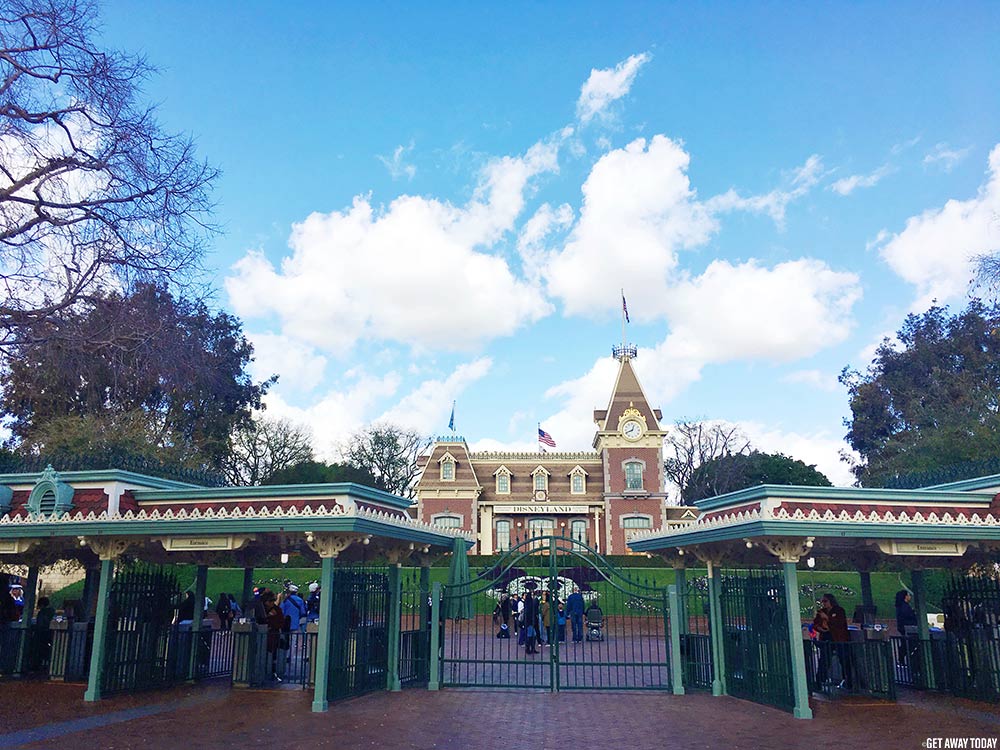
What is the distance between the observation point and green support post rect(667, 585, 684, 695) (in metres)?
12.9

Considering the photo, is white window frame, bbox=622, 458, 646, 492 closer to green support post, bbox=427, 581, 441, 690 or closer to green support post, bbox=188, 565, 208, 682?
green support post, bbox=427, 581, 441, 690

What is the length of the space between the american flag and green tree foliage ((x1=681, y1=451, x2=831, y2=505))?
1417cm

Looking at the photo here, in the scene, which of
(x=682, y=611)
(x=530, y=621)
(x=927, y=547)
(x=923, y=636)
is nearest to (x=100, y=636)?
(x=530, y=621)

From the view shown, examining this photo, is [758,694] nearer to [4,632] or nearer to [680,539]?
[680,539]

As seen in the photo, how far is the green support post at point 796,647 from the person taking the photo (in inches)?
414

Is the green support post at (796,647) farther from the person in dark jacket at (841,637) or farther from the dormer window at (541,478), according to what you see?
the dormer window at (541,478)

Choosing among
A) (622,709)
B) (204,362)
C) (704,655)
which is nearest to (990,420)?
(704,655)

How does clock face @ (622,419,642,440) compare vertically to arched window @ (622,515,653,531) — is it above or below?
above

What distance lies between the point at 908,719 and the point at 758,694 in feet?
7.16

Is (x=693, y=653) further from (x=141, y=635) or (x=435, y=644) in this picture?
(x=141, y=635)

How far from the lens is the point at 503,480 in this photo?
46.3 metres

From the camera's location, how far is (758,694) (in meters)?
11.8

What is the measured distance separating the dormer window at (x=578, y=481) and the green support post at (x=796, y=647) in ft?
115

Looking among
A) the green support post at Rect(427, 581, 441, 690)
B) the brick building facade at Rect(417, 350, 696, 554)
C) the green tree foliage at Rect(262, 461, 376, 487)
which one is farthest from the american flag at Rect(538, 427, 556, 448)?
the green support post at Rect(427, 581, 441, 690)
